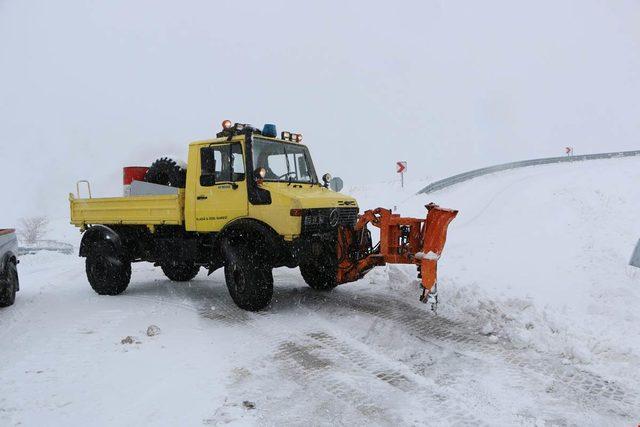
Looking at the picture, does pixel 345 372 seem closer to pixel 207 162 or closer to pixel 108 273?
pixel 207 162

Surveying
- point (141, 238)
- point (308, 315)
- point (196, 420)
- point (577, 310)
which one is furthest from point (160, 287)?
point (577, 310)

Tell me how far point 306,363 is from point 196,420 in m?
1.48

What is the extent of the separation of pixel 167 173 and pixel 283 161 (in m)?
2.22

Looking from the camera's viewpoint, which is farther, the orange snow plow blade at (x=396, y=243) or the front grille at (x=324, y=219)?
the front grille at (x=324, y=219)

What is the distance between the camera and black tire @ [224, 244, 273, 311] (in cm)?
671

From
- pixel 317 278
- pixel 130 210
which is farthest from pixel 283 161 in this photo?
pixel 130 210

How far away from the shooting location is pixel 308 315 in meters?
6.67

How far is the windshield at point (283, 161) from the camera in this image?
7.11m

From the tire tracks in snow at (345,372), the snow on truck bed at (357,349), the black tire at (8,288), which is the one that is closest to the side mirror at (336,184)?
the snow on truck bed at (357,349)

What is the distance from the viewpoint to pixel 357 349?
17.0 feet

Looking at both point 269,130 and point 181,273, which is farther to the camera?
point 181,273

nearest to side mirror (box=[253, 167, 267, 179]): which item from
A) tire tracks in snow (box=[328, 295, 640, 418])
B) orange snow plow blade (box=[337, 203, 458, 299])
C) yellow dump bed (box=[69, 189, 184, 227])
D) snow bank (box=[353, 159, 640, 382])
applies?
orange snow plow blade (box=[337, 203, 458, 299])

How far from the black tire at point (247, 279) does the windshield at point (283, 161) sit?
1208 mm

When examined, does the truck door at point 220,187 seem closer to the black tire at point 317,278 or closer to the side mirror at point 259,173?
the side mirror at point 259,173
